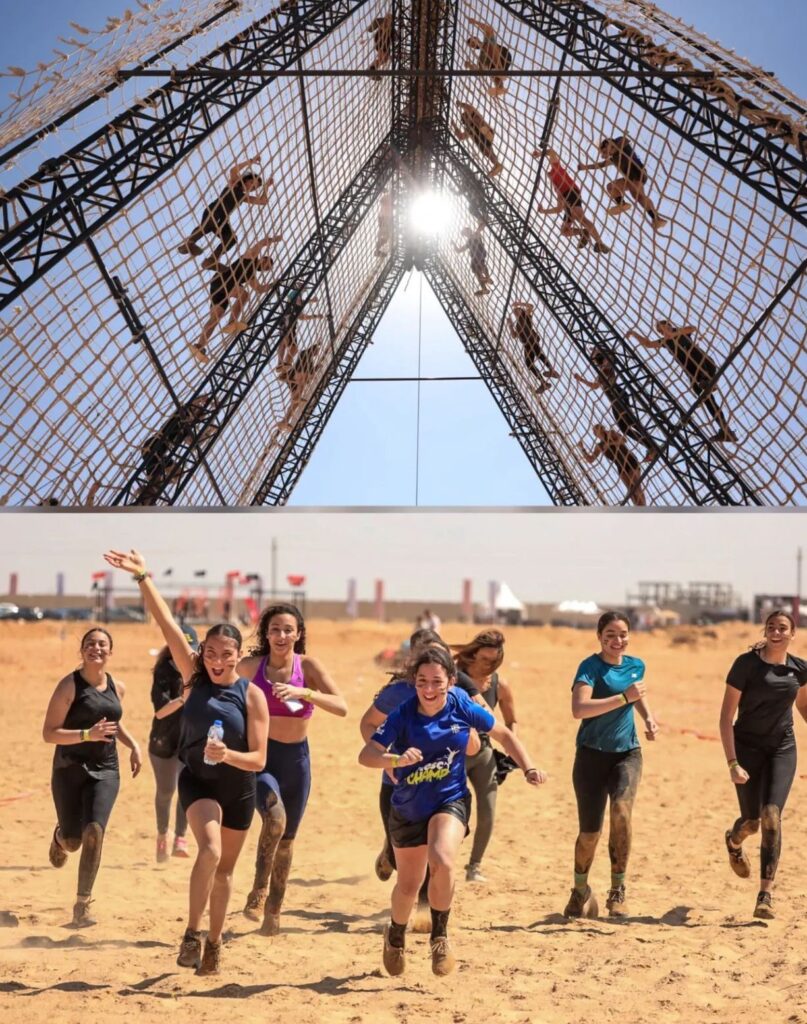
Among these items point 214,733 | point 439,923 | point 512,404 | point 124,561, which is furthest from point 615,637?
point 512,404

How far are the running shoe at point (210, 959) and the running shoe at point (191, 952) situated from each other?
45mm

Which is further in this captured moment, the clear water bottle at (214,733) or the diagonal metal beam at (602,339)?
the diagonal metal beam at (602,339)

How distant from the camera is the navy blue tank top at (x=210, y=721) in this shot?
462cm

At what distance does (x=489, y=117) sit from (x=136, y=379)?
622cm

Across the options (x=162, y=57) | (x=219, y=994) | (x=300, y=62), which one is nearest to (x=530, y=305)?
(x=300, y=62)

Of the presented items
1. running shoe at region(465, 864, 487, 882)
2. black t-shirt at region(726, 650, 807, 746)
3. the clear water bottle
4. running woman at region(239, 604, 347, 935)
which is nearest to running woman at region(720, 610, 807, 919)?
black t-shirt at region(726, 650, 807, 746)

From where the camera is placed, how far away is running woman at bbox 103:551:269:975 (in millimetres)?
4508

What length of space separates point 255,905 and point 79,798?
1031 millimetres

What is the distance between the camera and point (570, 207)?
14.3 m

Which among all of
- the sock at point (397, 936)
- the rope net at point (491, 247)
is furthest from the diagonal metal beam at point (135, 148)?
the sock at point (397, 936)

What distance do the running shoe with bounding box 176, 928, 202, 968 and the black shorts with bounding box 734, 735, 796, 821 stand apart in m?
2.82

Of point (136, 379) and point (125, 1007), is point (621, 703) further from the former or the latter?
point (136, 379)

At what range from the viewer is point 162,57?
10625mm

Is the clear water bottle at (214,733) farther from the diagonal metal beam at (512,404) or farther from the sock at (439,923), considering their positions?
the diagonal metal beam at (512,404)
